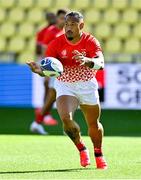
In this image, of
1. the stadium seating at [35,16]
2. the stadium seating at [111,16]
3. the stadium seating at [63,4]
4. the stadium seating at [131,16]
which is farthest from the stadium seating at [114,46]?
the stadium seating at [35,16]

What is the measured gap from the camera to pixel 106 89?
17.2 metres

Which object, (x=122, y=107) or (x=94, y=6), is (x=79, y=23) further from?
(x=94, y=6)

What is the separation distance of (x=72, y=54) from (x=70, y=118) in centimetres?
76

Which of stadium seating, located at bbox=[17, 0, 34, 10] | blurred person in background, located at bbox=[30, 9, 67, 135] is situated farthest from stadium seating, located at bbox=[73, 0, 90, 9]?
blurred person in background, located at bbox=[30, 9, 67, 135]

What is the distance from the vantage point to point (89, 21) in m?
21.7

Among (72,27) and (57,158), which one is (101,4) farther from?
(72,27)

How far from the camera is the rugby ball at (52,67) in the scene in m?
8.53

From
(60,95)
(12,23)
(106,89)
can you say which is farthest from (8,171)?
(12,23)

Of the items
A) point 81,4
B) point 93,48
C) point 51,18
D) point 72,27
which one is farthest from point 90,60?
point 81,4

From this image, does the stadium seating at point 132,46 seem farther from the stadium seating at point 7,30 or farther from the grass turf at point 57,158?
the grass turf at point 57,158

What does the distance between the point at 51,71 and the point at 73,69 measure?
41cm

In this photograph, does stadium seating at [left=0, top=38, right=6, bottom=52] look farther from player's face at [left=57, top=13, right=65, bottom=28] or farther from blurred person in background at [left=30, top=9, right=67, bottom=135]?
player's face at [left=57, top=13, right=65, bottom=28]

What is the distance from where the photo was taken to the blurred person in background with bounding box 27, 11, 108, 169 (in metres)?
8.70

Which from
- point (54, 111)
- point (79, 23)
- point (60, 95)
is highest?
point (79, 23)
